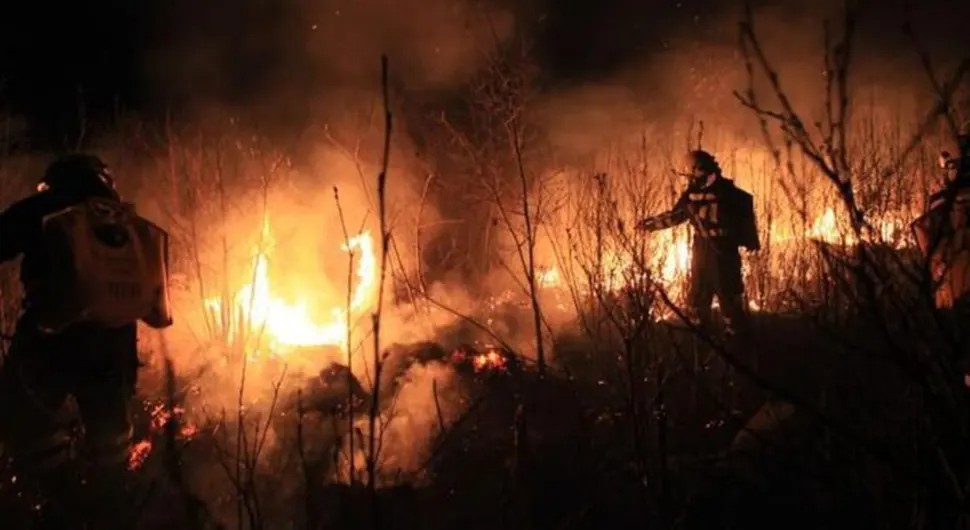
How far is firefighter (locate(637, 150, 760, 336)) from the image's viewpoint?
7.25 metres

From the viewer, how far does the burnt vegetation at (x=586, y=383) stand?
182 cm

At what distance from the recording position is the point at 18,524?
4176 millimetres

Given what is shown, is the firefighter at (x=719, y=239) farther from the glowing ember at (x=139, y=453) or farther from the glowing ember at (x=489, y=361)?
the glowing ember at (x=139, y=453)

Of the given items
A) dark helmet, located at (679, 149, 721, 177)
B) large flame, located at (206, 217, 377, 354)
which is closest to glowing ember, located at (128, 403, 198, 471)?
large flame, located at (206, 217, 377, 354)

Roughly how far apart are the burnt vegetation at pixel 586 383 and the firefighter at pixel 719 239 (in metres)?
0.32

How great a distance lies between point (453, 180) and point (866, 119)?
7387mm

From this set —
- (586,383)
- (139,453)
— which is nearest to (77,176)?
(139,453)

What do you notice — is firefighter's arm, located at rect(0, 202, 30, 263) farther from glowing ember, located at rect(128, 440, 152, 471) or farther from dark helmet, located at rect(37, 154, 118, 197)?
glowing ember, located at rect(128, 440, 152, 471)

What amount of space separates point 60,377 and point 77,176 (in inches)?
40.4

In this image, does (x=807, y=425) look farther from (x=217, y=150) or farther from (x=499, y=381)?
(x=217, y=150)

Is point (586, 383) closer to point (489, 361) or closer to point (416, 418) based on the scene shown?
point (489, 361)

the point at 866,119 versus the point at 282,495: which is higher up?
the point at 866,119

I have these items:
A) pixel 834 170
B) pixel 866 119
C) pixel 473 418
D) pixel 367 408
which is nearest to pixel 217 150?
pixel 367 408

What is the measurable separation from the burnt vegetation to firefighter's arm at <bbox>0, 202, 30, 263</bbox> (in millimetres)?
909
